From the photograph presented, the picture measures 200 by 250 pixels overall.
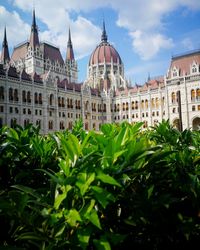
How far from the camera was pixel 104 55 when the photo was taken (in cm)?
8312

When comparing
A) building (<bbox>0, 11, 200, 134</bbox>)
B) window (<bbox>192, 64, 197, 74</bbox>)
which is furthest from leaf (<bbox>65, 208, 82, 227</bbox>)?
window (<bbox>192, 64, 197, 74</bbox>)

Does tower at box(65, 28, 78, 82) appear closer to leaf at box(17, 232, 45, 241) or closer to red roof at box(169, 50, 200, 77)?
red roof at box(169, 50, 200, 77)

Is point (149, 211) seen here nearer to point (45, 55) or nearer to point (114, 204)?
point (114, 204)

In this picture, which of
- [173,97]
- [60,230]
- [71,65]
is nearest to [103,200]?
[60,230]

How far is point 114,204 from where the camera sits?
1.90 m

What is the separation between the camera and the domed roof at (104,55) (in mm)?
82438

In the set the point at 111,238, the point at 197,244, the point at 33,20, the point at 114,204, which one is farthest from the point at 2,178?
the point at 33,20

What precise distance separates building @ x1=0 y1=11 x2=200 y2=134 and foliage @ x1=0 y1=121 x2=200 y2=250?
39972mm

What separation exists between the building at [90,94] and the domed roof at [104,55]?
0.46m

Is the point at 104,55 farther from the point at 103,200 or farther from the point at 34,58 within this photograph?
the point at 103,200

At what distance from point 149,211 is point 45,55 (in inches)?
3197

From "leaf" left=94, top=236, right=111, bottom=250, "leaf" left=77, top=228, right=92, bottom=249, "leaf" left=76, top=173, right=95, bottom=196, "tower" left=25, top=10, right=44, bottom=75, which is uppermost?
"tower" left=25, top=10, right=44, bottom=75

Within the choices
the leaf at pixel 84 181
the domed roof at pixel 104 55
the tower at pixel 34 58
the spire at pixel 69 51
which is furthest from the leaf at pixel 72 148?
the spire at pixel 69 51

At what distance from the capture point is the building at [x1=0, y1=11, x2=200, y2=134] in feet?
158
